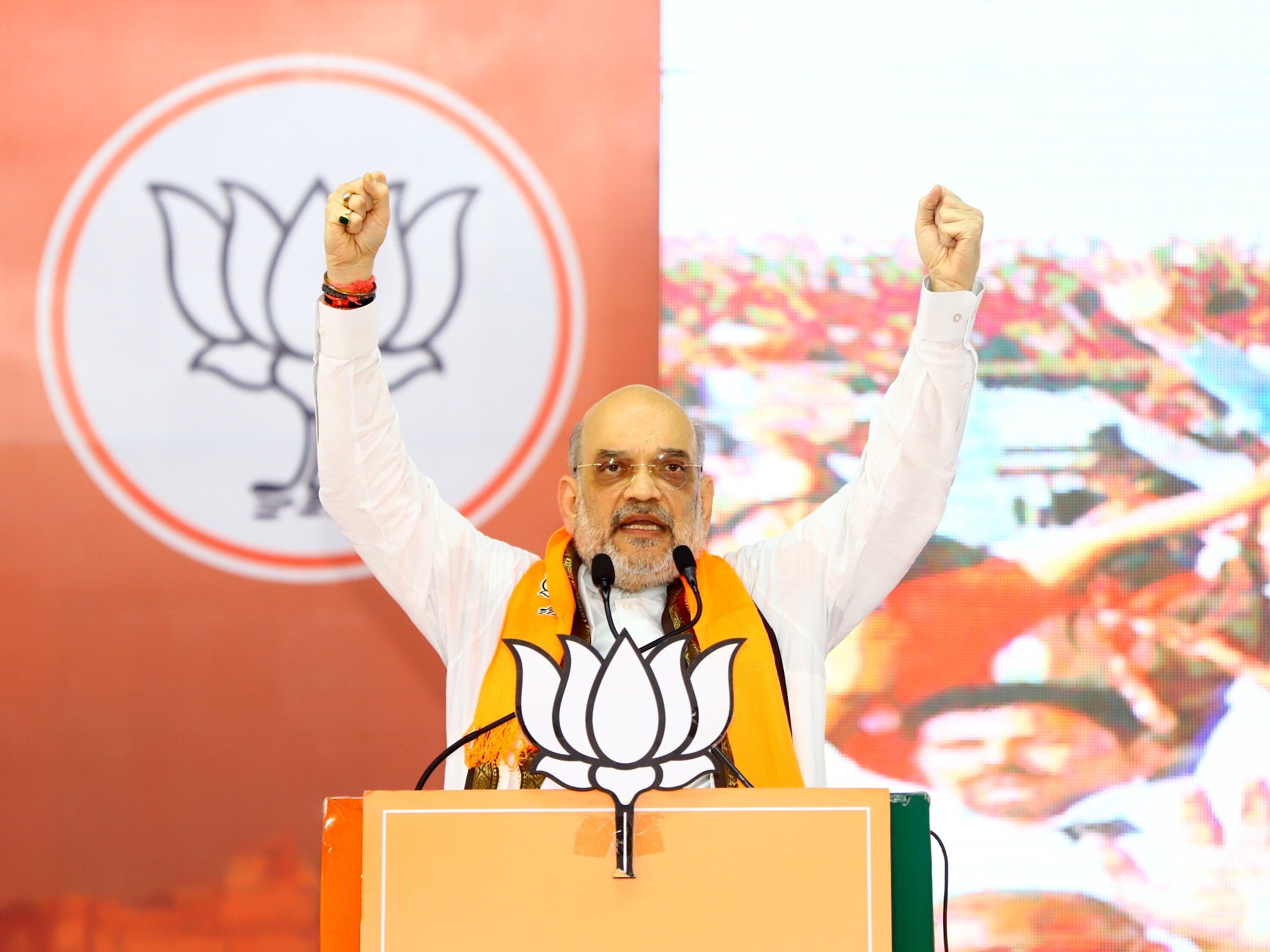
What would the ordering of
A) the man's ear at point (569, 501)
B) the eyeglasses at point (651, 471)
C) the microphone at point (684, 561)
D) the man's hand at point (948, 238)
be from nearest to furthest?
the microphone at point (684, 561), the man's hand at point (948, 238), the eyeglasses at point (651, 471), the man's ear at point (569, 501)

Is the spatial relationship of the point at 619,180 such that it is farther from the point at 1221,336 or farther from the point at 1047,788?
the point at 1047,788

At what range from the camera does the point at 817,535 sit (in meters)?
2.15

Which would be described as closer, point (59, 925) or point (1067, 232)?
point (59, 925)

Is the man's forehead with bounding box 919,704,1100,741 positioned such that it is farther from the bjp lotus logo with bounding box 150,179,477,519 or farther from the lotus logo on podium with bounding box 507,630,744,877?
the lotus logo on podium with bounding box 507,630,744,877

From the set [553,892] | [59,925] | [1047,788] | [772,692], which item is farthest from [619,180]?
[553,892]

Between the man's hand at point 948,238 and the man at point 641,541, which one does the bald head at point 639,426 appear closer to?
the man at point 641,541

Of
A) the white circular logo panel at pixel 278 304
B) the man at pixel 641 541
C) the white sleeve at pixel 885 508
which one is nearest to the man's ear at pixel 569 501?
the man at pixel 641 541

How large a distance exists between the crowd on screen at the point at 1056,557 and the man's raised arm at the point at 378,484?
1.90ft

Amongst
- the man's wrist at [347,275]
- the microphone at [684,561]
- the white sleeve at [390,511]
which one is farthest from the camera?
the white sleeve at [390,511]

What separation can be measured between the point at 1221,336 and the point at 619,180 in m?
1.16

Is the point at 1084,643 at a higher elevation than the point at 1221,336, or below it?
below

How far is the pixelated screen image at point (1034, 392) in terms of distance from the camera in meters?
2.57

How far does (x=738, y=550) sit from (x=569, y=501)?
11.1 inches

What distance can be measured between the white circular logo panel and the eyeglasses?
0.50 meters
